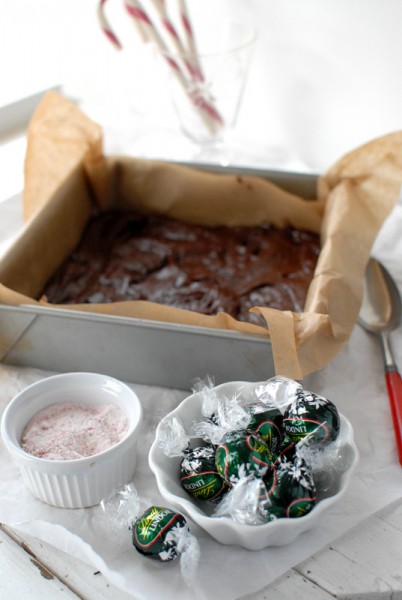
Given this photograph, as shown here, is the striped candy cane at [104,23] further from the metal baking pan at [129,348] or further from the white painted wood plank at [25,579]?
the white painted wood plank at [25,579]

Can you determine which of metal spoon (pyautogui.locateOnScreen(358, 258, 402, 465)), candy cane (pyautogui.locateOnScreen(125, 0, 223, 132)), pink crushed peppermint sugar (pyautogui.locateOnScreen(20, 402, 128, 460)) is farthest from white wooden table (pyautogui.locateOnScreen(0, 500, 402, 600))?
candy cane (pyautogui.locateOnScreen(125, 0, 223, 132))

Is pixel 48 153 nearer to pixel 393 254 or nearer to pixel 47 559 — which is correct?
pixel 393 254

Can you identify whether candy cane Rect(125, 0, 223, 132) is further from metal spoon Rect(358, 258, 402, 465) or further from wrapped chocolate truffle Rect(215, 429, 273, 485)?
wrapped chocolate truffle Rect(215, 429, 273, 485)

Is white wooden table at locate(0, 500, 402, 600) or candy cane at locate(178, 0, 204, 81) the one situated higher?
candy cane at locate(178, 0, 204, 81)

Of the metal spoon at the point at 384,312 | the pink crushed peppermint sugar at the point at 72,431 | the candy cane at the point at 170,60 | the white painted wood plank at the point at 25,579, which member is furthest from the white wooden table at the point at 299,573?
the candy cane at the point at 170,60

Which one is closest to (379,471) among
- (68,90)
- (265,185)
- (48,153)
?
(265,185)

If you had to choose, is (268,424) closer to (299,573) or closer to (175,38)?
(299,573)
